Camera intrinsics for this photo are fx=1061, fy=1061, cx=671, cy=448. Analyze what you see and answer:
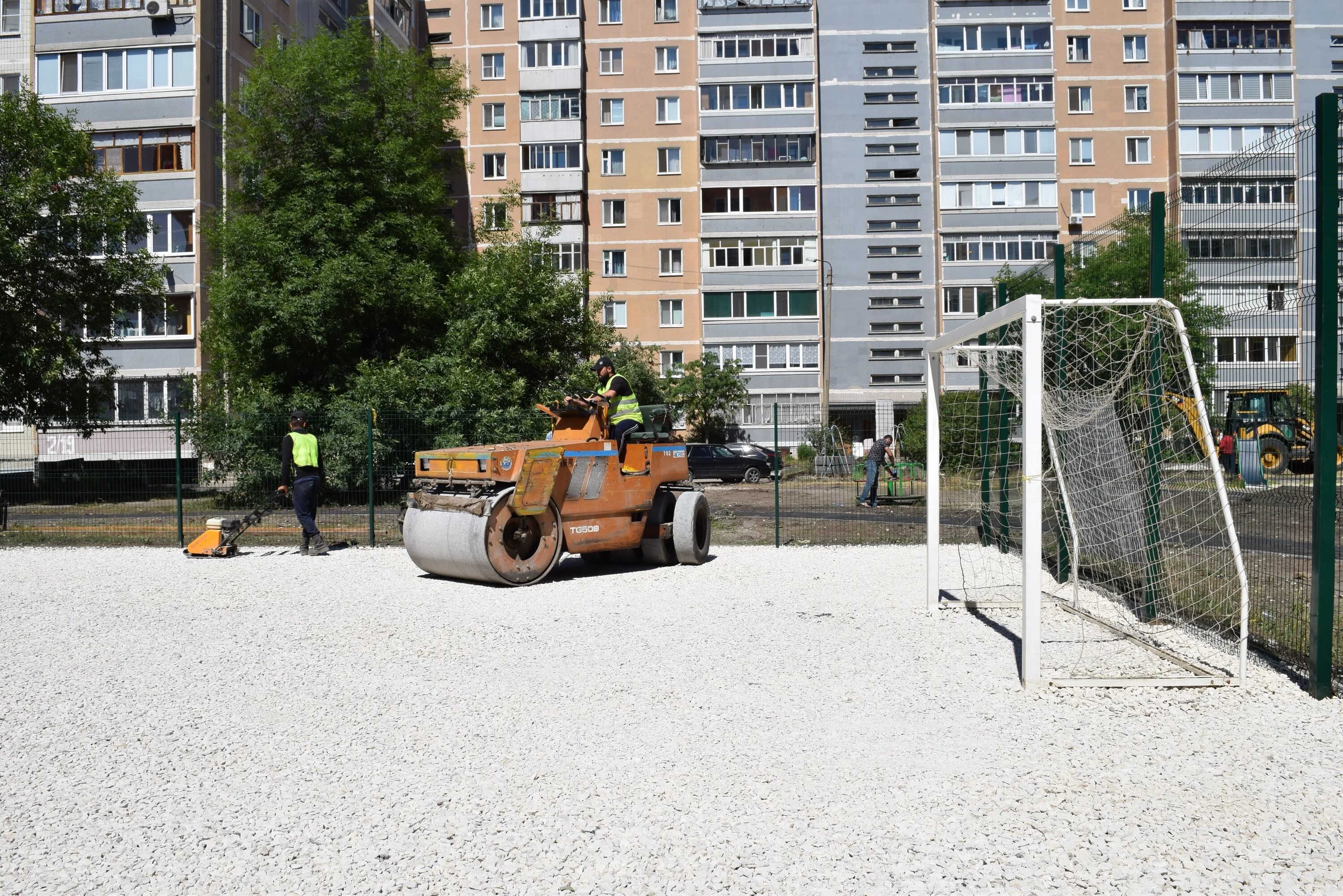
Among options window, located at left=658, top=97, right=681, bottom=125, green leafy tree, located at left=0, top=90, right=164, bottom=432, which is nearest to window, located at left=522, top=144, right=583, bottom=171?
window, located at left=658, top=97, right=681, bottom=125

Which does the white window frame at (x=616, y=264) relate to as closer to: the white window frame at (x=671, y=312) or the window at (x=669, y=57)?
the white window frame at (x=671, y=312)

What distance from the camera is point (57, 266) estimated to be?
1189 inches

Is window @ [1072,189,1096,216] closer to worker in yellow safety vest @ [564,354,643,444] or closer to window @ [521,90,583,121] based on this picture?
window @ [521,90,583,121]

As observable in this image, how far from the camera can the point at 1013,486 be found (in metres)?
13.5

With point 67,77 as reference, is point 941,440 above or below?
below

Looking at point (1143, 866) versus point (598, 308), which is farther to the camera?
point (598, 308)

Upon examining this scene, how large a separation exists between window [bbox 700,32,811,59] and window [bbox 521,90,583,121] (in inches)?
261

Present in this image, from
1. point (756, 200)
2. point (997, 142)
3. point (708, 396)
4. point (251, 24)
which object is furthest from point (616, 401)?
point (997, 142)

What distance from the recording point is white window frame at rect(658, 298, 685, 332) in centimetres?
5256

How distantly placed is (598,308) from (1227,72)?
3831 centimetres

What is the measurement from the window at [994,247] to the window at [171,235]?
3433 cm

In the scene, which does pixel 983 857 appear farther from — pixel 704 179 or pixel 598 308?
pixel 704 179

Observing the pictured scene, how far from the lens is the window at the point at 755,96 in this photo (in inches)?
2047

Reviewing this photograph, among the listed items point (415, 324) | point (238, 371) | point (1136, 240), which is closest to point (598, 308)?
point (415, 324)
